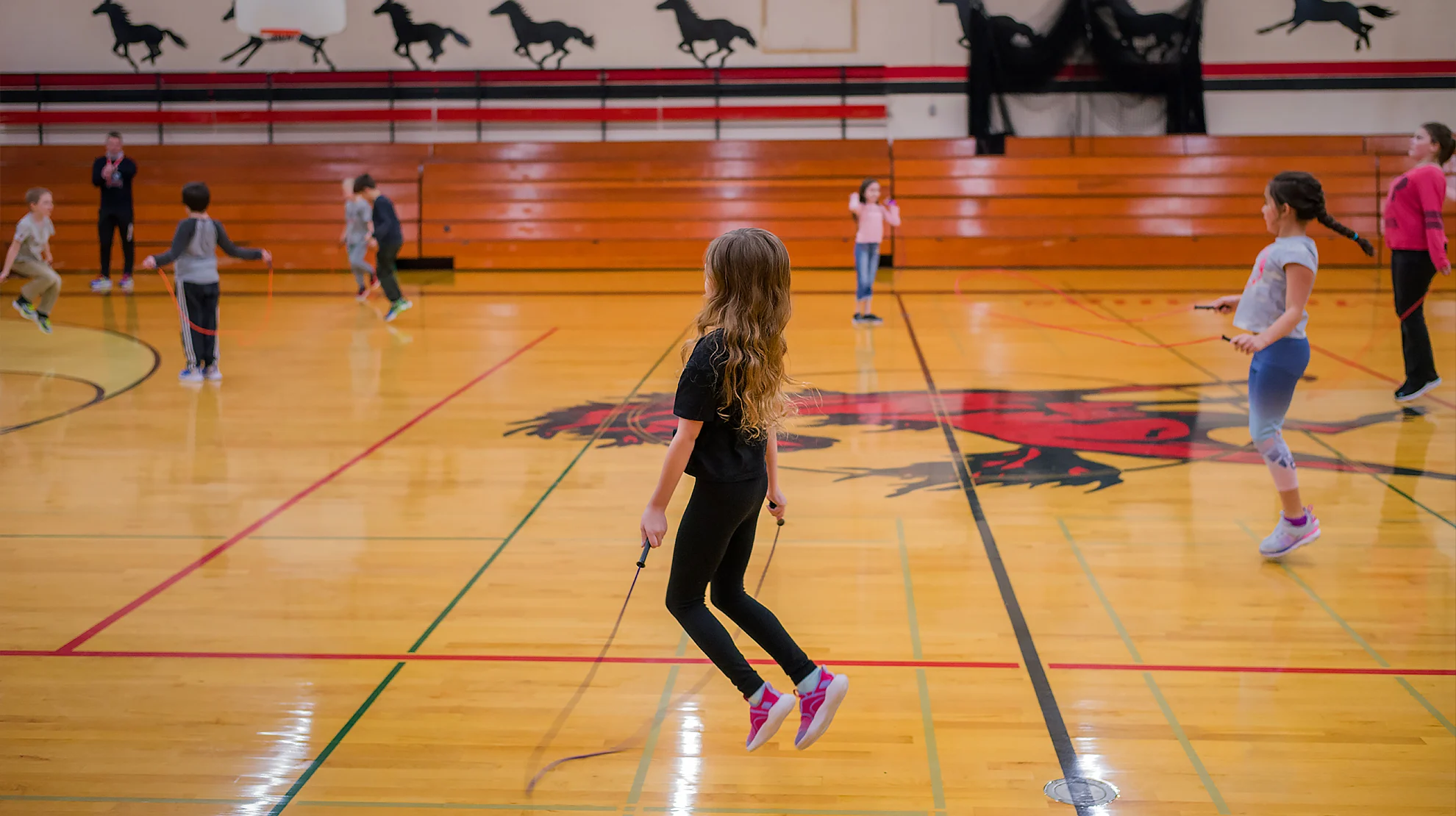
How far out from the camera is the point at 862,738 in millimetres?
2977

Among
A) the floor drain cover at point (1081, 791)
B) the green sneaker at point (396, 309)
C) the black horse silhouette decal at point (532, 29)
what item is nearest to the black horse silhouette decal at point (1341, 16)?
the black horse silhouette decal at point (532, 29)

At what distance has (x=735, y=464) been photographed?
2.61m

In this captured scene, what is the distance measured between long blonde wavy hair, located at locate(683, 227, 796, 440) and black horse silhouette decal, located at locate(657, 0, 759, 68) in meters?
14.5

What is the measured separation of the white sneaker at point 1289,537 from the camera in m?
4.18

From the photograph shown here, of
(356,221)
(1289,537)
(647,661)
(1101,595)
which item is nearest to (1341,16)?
(356,221)

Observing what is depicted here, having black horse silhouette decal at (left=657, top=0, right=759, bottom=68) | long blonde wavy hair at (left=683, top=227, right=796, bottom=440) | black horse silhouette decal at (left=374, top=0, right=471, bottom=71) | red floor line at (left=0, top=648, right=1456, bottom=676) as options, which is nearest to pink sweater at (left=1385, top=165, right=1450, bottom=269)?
red floor line at (left=0, top=648, right=1456, bottom=676)

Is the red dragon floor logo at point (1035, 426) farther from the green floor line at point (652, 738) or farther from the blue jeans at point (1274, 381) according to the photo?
the green floor line at point (652, 738)

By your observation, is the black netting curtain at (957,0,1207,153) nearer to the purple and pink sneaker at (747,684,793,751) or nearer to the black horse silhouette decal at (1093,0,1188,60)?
the black horse silhouette decal at (1093,0,1188,60)

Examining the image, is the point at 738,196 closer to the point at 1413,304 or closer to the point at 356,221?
the point at 356,221

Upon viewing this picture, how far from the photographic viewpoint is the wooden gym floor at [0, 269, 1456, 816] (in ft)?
9.18

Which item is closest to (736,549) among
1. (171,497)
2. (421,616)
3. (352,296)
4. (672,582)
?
(672,582)

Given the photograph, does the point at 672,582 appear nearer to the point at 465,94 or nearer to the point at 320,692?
the point at 320,692

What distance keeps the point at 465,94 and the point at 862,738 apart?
14986 mm

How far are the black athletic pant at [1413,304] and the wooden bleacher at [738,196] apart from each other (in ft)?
26.7
